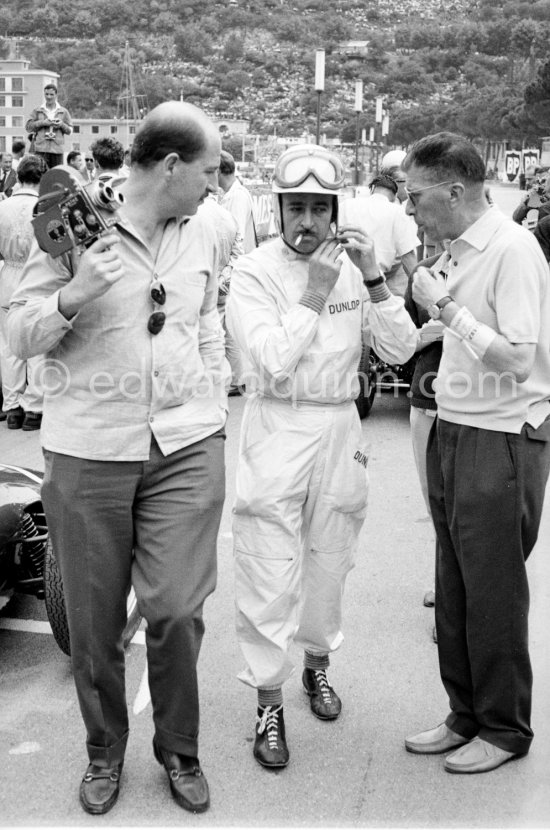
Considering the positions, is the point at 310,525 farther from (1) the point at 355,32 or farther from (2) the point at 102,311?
(1) the point at 355,32

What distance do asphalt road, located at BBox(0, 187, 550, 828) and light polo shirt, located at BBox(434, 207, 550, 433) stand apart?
118 cm

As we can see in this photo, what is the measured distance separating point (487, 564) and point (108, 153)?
6.08m

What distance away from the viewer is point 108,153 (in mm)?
8195

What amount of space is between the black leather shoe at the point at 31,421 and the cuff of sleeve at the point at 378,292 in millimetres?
5498

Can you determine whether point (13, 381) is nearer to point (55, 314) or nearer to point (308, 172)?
point (308, 172)

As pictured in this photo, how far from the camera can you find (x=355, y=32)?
166125mm

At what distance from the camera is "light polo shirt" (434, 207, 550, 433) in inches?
115

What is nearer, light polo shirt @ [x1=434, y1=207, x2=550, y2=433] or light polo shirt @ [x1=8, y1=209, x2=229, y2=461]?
light polo shirt @ [x1=8, y1=209, x2=229, y2=461]

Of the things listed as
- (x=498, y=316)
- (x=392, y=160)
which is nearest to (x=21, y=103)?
(x=392, y=160)

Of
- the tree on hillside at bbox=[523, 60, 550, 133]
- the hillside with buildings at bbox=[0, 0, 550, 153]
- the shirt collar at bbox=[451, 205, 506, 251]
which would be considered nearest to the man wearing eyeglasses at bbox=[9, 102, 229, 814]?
the shirt collar at bbox=[451, 205, 506, 251]

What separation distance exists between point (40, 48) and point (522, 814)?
541ft

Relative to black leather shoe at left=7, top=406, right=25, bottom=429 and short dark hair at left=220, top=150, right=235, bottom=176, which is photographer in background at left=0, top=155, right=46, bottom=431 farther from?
short dark hair at left=220, top=150, right=235, bottom=176

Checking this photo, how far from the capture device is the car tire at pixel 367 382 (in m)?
8.08

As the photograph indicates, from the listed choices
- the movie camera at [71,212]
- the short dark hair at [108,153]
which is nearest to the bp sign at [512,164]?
the short dark hair at [108,153]
